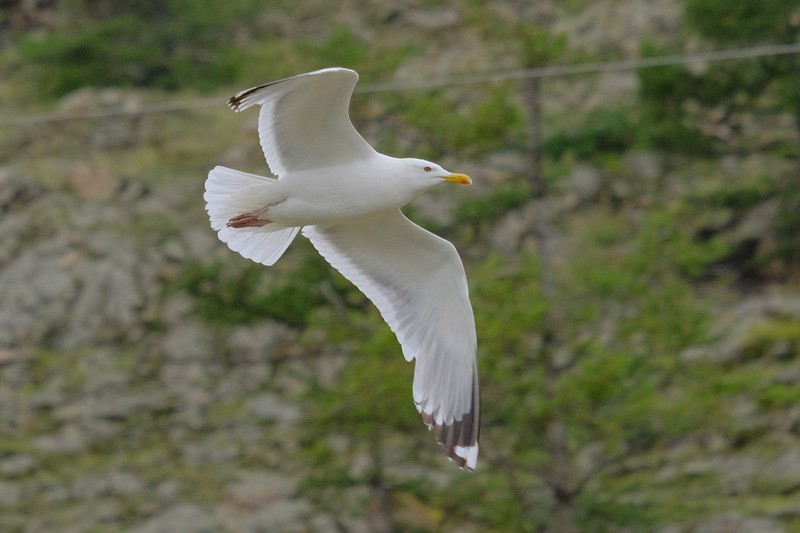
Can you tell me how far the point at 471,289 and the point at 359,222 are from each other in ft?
12.2

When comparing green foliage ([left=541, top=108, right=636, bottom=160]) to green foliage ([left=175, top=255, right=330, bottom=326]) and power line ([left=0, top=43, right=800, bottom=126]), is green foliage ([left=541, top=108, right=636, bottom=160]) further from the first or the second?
green foliage ([left=175, top=255, right=330, bottom=326])

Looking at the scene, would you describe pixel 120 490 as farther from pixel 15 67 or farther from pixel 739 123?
pixel 15 67

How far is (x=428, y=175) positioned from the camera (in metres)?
6.53

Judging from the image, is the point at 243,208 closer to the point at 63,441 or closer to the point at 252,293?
the point at 252,293

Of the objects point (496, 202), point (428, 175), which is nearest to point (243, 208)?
point (428, 175)

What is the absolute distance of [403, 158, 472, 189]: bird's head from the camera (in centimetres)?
650

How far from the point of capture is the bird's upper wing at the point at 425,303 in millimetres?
7152

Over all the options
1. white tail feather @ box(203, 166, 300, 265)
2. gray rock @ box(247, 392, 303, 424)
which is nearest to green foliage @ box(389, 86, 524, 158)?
gray rock @ box(247, 392, 303, 424)

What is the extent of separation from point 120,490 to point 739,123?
752 centimetres

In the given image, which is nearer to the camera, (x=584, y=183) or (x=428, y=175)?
(x=428, y=175)

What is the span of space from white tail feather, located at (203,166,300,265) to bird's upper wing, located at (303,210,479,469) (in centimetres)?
43

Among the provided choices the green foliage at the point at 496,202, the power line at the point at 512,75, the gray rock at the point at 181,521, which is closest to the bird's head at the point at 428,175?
the power line at the point at 512,75

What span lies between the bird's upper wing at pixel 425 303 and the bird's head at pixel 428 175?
573 millimetres

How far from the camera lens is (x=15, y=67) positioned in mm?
20391
